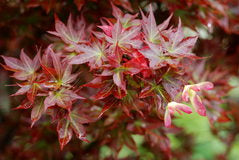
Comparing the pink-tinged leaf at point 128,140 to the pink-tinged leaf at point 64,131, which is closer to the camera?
the pink-tinged leaf at point 64,131

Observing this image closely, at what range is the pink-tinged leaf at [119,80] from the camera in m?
0.82

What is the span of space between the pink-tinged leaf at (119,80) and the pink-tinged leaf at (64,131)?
0.74 feet

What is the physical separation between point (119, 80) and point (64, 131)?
0.24 meters

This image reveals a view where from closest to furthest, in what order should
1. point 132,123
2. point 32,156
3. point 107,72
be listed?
1. point 107,72
2. point 132,123
3. point 32,156

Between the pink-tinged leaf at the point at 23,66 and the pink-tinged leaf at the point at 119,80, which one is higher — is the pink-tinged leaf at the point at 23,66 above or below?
below

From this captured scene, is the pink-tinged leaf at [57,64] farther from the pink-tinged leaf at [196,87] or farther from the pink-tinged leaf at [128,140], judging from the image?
the pink-tinged leaf at [128,140]

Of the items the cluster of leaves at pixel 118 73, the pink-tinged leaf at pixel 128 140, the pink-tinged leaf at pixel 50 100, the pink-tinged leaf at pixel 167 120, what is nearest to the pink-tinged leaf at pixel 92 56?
the cluster of leaves at pixel 118 73

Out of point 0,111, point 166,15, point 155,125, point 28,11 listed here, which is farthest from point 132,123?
point 0,111

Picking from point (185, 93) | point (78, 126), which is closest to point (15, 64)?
point (78, 126)

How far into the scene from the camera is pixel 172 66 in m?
0.86

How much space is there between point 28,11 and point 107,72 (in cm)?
67

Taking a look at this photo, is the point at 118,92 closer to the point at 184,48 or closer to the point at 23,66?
the point at 184,48

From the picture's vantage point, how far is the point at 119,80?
32.7 inches

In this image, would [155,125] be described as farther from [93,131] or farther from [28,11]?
[28,11]
